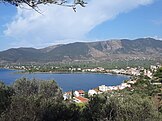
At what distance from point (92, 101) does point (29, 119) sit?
4.49 meters

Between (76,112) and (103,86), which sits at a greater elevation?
(76,112)

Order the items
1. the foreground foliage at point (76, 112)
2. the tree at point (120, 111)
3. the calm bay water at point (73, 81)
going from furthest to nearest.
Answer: the calm bay water at point (73, 81)
the tree at point (120, 111)
the foreground foliage at point (76, 112)

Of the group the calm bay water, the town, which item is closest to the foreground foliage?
the town

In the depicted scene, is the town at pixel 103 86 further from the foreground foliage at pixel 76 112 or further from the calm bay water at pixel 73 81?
the calm bay water at pixel 73 81

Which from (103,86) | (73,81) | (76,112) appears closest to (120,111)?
(76,112)

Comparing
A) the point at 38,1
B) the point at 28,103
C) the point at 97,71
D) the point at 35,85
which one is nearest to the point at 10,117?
the point at 28,103

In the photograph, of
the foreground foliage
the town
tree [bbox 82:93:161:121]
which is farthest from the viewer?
the town

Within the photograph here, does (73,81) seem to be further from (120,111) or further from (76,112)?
(120,111)

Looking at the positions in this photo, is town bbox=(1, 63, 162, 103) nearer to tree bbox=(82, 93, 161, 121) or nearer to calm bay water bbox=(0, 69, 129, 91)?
tree bbox=(82, 93, 161, 121)

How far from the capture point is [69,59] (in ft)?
630

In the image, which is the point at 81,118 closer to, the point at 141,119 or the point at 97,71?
the point at 141,119

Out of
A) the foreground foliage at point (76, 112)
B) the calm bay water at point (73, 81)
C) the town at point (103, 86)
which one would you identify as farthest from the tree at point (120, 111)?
the calm bay water at point (73, 81)

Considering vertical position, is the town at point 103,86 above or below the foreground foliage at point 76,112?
below

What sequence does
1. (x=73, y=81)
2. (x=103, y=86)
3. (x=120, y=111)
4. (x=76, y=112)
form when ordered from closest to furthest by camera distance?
(x=120, y=111) → (x=76, y=112) → (x=103, y=86) → (x=73, y=81)
